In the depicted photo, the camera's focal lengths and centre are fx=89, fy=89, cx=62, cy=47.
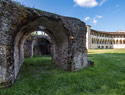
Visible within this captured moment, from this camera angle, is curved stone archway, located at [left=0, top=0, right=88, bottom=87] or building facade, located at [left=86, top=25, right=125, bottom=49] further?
building facade, located at [left=86, top=25, right=125, bottom=49]

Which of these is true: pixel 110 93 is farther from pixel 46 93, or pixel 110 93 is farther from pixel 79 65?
pixel 79 65

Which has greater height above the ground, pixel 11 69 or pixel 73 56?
pixel 73 56

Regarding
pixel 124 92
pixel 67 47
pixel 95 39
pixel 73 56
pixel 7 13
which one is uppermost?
pixel 95 39

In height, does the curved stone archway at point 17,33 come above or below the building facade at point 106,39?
below

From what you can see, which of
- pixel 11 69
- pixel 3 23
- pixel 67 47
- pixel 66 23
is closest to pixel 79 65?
pixel 67 47

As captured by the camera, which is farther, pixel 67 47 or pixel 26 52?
Answer: pixel 26 52

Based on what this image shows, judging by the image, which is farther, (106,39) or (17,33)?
(106,39)

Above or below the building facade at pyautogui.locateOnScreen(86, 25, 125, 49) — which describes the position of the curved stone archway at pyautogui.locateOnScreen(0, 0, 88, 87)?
below

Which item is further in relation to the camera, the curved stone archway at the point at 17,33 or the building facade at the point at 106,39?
the building facade at the point at 106,39

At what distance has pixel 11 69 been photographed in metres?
4.27

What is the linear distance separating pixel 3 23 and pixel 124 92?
19.6ft

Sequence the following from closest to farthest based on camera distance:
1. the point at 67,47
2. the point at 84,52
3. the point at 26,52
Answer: the point at 67,47
the point at 84,52
the point at 26,52

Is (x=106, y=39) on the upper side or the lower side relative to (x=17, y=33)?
upper

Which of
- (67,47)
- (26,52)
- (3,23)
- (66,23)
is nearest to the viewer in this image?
(3,23)
